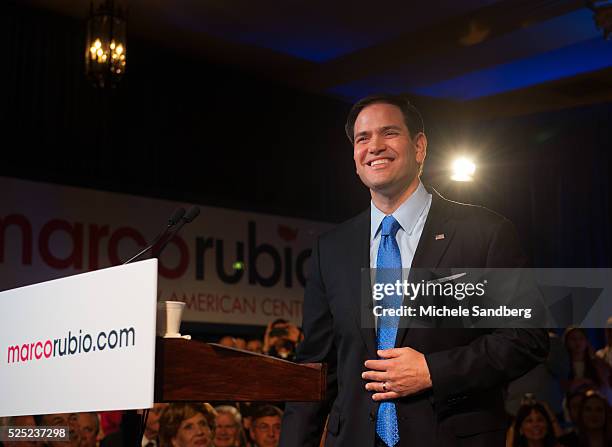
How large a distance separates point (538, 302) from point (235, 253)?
17.4ft

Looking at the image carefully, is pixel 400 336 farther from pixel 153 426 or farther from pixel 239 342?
pixel 239 342

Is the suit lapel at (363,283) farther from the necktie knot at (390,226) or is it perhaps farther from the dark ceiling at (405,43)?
the dark ceiling at (405,43)

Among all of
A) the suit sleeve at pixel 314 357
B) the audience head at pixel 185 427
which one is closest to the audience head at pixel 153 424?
the audience head at pixel 185 427

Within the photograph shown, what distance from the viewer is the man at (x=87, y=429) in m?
5.46

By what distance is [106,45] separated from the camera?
5.36 meters

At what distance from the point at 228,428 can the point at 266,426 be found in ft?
1.06

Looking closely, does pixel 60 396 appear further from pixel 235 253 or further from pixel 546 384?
pixel 546 384

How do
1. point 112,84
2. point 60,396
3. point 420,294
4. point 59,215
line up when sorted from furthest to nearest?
point 59,215 < point 112,84 < point 420,294 < point 60,396

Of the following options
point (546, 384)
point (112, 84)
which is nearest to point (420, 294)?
point (112, 84)

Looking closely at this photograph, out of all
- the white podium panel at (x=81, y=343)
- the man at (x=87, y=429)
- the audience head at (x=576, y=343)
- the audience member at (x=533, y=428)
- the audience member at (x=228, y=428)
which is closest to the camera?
the white podium panel at (x=81, y=343)

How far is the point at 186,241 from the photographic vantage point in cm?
691

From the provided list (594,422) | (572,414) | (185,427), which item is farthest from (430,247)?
(572,414)

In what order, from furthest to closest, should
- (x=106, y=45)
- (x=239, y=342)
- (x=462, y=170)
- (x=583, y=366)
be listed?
1. (x=462, y=170)
2. (x=583, y=366)
3. (x=239, y=342)
4. (x=106, y=45)

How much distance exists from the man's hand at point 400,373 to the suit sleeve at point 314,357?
24 cm
